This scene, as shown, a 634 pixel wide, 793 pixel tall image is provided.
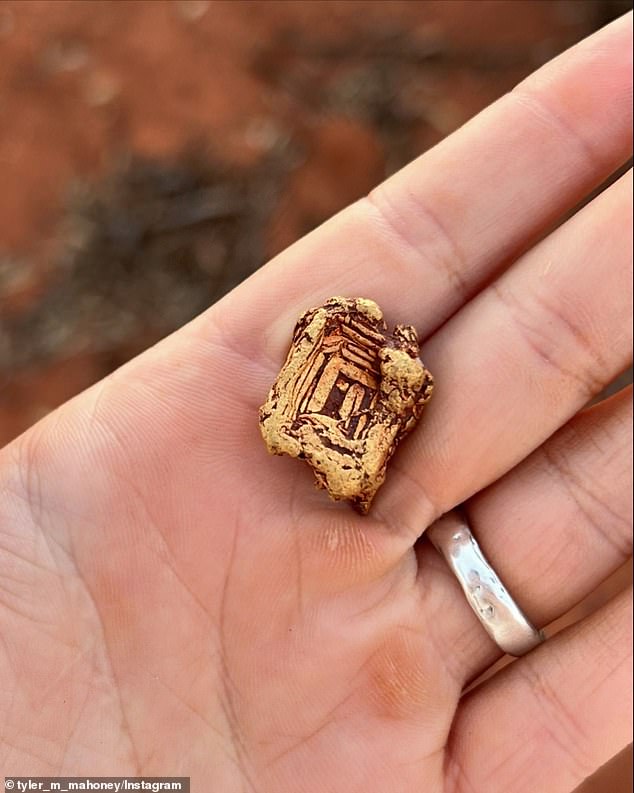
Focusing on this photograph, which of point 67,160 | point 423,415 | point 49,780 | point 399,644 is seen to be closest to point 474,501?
point 423,415

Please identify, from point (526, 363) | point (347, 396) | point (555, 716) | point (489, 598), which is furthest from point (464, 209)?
point (555, 716)

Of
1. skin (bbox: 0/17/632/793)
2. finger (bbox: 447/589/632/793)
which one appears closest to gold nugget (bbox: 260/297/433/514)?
skin (bbox: 0/17/632/793)

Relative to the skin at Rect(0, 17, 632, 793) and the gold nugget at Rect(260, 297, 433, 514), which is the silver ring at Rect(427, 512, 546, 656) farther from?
the gold nugget at Rect(260, 297, 433, 514)

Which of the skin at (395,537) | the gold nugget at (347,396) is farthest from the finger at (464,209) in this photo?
the gold nugget at (347,396)

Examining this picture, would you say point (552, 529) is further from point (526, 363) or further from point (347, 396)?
point (347, 396)

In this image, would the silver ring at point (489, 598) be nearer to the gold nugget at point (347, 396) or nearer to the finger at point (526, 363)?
the finger at point (526, 363)

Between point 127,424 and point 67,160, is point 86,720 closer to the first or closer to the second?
point 127,424

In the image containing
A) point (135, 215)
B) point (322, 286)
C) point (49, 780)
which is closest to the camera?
point (49, 780)
